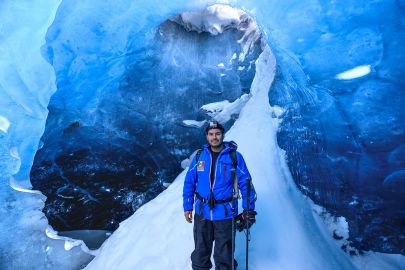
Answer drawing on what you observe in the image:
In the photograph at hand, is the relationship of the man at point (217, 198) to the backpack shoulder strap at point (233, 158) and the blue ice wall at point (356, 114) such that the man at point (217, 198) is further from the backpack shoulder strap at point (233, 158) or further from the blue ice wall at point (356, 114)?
the blue ice wall at point (356, 114)

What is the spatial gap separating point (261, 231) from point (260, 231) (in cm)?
1

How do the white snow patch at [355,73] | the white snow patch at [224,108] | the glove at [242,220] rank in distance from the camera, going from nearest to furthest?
the glove at [242,220]
the white snow patch at [355,73]
the white snow patch at [224,108]

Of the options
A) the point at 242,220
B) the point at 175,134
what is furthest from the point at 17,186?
the point at 242,220

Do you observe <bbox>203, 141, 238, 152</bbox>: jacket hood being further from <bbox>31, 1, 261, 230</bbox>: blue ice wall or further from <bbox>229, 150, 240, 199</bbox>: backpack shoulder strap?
<bbox>31, 1, 261, 230</bbox>: blue ice wall

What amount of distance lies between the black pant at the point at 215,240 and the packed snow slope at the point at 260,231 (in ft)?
1.81

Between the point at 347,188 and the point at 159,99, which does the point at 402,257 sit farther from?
the point at 159,99

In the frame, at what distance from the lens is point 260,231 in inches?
151

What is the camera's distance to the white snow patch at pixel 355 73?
411 cm

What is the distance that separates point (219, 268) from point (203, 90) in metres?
5.53

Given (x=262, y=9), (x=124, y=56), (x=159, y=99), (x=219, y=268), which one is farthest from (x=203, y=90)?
(x=219, y=268)

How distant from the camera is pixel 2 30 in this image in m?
4.71

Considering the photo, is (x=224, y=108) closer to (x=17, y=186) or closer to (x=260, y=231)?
(x=260, y=231)

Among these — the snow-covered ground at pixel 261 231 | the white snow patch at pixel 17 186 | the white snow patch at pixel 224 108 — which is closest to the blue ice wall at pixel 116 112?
the white snow patch at pixel 224 108

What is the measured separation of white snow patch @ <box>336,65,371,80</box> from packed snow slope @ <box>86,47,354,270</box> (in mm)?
1709
